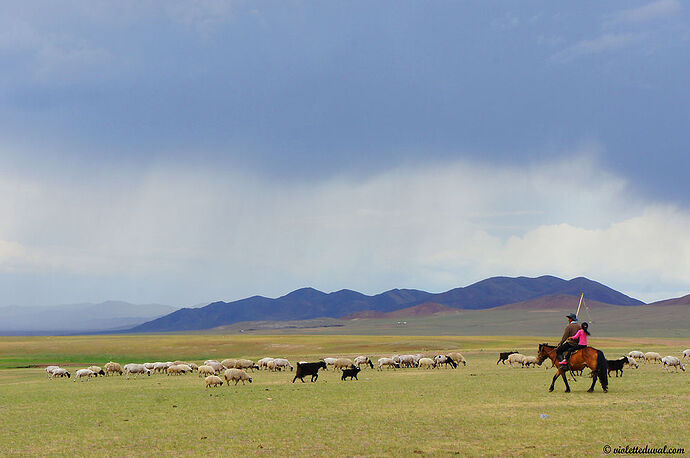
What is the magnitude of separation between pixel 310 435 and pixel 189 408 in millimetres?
6839

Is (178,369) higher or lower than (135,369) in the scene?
lower

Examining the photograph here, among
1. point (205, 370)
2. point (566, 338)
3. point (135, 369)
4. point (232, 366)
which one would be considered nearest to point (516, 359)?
point (566, 338)

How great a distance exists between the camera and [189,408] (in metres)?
19.0

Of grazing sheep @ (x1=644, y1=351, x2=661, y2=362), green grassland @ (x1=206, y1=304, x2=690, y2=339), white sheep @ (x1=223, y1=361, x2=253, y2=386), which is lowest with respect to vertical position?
green grassland @ (x1=206, y1=304, x2=690, y2=339)

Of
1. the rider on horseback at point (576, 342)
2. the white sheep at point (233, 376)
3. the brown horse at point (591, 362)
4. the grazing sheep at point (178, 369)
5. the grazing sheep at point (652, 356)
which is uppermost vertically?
the rider on horseback at point (576, 342)

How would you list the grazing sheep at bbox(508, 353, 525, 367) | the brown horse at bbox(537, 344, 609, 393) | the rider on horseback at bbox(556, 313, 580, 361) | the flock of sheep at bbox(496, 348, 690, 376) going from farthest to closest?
the grazing sheep at bbox(508, 353, 525, 367)
the flock of sheep at bbox(496, 348, 690, 376)
the rider on horseback at bbox(556, 313, 580, 361)
the brown horse at bbox(537, 344, 609, 393)

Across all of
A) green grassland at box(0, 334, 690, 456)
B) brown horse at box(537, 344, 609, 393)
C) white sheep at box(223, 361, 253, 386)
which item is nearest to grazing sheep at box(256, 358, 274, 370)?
white sheep at box(223, 361, 253, 386)

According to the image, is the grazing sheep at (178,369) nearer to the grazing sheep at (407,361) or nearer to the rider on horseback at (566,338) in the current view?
the grazing sheep at (407,361)

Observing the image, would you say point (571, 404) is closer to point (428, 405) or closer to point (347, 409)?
point (428, 405)

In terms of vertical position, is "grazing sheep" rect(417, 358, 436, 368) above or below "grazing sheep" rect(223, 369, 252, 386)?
below

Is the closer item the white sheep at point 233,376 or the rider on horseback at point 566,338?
the rider on horseback at point 566,338

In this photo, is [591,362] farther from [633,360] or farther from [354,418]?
[633,360]

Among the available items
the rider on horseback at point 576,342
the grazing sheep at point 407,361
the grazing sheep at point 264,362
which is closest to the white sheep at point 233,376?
the grazing sheep at point 264,362

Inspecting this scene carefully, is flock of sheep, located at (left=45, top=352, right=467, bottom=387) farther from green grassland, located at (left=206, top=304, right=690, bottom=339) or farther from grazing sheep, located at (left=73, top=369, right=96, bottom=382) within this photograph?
green grassland, located at (left=206, top=304, right=690, bottom=339)
